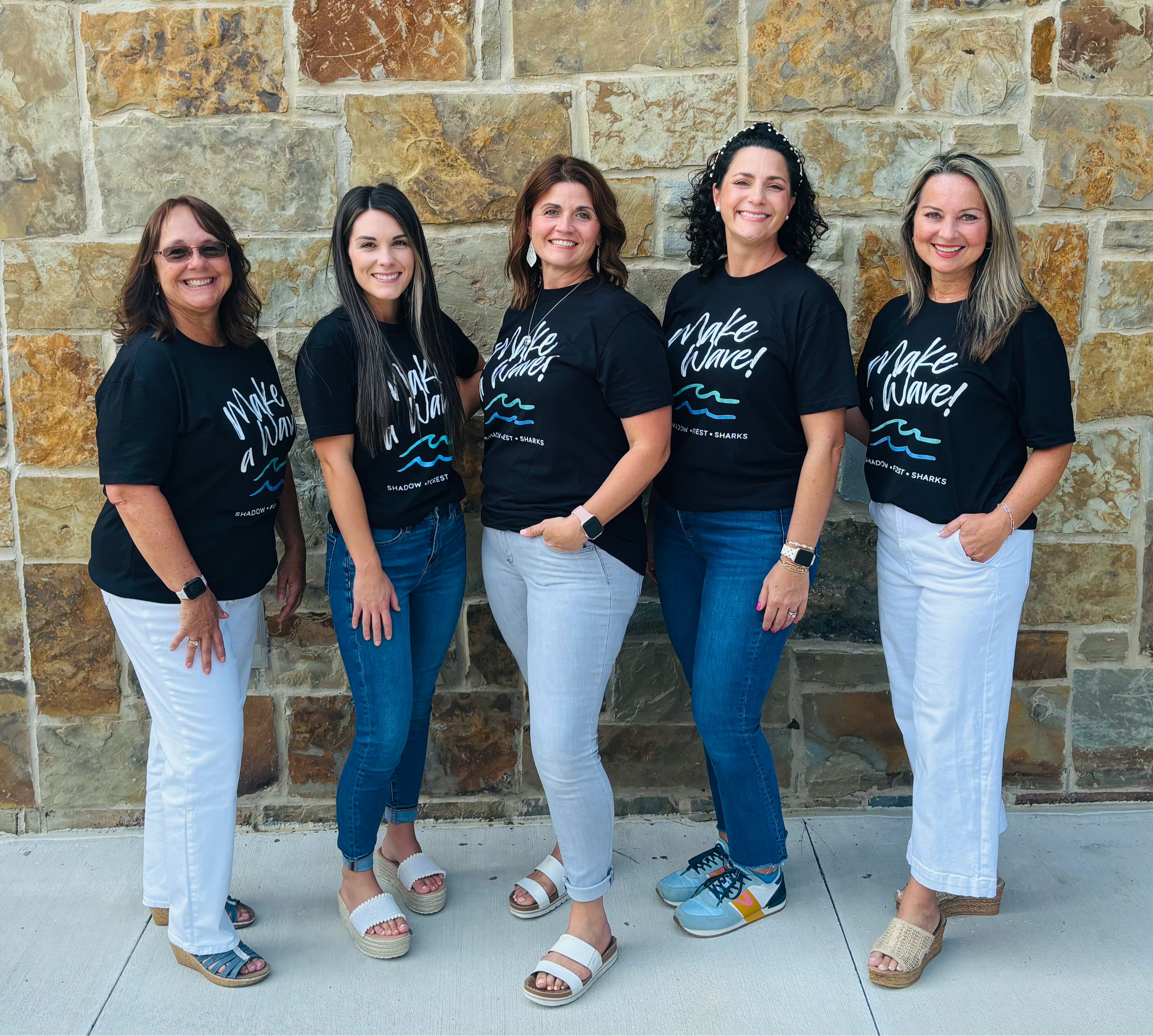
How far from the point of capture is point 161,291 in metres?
2.28

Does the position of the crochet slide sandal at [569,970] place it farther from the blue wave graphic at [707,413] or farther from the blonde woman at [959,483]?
the blue wave graphic at [707,413]

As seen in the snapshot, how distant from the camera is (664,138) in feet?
9.34

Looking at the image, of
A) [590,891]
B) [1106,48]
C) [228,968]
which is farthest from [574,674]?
[1106,48]

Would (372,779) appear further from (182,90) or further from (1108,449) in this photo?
(1108,449)

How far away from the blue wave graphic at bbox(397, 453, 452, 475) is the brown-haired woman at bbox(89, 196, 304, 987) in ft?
0.99

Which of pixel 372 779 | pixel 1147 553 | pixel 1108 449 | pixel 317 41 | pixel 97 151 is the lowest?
pixel 372 779

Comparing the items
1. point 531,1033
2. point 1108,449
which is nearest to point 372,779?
point 531,1033

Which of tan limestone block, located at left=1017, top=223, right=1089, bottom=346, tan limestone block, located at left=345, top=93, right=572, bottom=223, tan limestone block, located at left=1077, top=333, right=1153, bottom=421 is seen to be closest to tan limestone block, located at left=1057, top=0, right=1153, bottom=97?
tan limestone block, located at left=1017, top=223, right=1089, bottom=346

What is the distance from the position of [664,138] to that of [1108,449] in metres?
1.55

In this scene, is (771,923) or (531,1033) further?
(771,923)

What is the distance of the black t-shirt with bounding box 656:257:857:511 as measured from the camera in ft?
7.40

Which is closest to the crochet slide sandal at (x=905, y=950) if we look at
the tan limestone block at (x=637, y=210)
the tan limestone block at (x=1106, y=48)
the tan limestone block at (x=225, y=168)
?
the tan limestone block at (x=637, y=210)

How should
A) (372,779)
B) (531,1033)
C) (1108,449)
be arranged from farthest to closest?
Result: (1108,449) < (372,779) < (531,1033)

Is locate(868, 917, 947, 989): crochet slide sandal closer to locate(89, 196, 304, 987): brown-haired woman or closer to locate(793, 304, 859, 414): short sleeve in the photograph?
locate(793, 304, 859, 414): short sleeve
